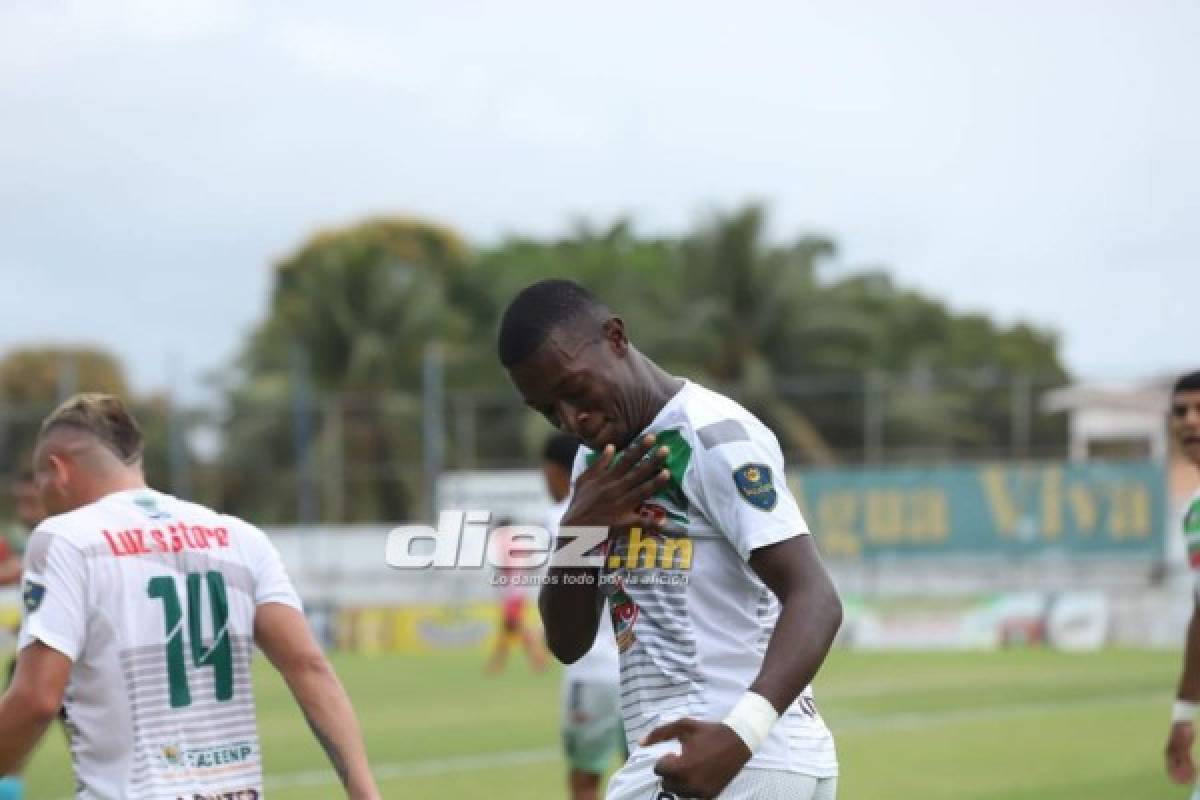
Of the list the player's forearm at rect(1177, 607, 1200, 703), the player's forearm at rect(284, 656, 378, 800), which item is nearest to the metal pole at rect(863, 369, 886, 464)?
the player's forearm at rect(1177, 607, 1200, 703)

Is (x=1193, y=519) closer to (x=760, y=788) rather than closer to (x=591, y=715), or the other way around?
(x=760, y=788)

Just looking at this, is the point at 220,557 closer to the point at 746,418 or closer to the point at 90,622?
the point at 90,622

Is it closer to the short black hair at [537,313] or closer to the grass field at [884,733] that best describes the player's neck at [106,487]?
the short black hair at [537,313]

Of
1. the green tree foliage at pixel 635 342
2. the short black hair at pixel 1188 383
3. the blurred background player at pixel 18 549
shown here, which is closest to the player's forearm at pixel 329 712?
the short black hair at pixel 1188 383

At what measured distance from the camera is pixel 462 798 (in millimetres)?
14281

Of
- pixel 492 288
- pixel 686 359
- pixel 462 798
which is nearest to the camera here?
pixel 462 798

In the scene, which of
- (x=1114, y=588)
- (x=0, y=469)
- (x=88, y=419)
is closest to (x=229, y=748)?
(x=88, y=419)

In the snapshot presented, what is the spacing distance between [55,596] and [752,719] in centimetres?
217

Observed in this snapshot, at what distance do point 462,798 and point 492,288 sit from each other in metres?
46.6

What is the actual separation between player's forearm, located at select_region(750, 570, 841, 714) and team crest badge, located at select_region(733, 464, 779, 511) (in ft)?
0.70

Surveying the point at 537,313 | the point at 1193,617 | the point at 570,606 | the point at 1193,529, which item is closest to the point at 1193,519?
the point at 1193,529

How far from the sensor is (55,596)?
5.29 metres

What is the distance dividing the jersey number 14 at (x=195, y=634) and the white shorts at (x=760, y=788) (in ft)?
5.14

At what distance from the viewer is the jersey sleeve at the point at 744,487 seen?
4270mm
